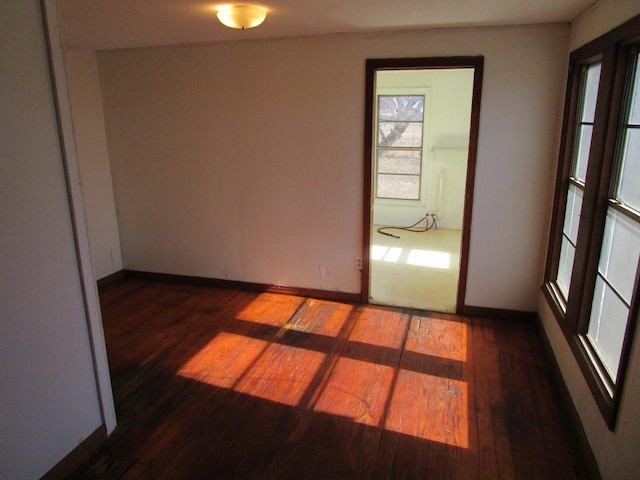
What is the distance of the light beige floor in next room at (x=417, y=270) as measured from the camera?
4113mm

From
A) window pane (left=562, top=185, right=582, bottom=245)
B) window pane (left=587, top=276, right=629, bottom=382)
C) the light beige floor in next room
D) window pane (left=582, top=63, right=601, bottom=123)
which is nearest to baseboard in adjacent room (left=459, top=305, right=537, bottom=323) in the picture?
the light beige floor in next room

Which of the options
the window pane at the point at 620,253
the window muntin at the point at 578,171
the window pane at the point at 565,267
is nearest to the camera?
the window pane at the point at 620,253

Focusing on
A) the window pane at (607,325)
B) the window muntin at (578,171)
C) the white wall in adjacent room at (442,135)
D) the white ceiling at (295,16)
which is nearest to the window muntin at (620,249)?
the window pane at (607,325)

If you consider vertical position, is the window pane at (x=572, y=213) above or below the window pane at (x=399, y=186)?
above

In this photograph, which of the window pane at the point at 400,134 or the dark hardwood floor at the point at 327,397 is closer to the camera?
the dark hardwood floor at the point at 327,397

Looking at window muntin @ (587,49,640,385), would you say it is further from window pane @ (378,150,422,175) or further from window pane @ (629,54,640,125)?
window pane @ (378,150,422,175)

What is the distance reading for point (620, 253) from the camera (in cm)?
211

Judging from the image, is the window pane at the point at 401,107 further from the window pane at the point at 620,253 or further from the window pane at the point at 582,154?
the window pane at the point at 620,253

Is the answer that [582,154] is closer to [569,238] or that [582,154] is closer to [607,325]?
[569,238]

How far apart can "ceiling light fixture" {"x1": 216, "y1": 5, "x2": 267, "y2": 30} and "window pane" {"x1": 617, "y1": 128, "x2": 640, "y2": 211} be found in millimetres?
2128

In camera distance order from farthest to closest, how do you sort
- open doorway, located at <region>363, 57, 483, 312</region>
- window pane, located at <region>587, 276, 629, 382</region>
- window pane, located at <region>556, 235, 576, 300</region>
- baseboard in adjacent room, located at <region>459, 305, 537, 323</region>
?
open doorway, located at <region>363, 57, 483, 312</region>, baseboard in adjacent room, located at <region>459, 305, 537, 323</region>, window pane, located at <region>556, 235, 576, 300</region>, window pane, located at <region>587, 276, 629, 382</region>

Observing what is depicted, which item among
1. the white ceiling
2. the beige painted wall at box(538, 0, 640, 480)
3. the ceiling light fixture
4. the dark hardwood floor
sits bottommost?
the dark hardwood floor

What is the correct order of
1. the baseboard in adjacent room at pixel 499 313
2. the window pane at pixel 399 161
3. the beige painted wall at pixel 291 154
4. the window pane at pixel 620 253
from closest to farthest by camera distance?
the window pane at pixel 620 253
the beige painted wall at pixel 291 154
the baseboard in adjacent room at pixel 499 313
the window pane at pixel 399 161

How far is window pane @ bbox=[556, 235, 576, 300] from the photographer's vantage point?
300 cm
